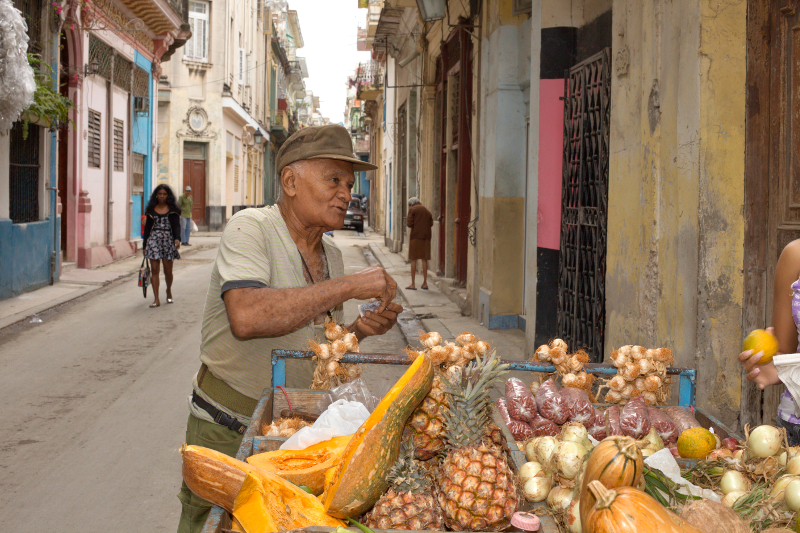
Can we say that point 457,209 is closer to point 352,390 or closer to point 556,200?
point 556,200

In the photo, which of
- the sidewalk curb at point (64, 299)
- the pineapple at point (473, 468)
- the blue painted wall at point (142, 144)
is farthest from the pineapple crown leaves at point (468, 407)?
the blue painted wall at point (142, 144)

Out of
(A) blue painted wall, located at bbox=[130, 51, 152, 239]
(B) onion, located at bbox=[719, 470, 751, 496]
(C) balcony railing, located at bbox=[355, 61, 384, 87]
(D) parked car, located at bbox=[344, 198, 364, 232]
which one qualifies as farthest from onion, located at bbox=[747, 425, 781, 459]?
(D) parked car, located at bbox=[344, 198, 364, 232]

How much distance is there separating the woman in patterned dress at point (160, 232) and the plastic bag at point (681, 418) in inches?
391

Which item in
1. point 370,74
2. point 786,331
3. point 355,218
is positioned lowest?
point 786,331

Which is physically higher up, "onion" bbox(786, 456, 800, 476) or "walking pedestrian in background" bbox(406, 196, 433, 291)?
"walking pedestrian in background" bbox(406, 196, 433, 291)

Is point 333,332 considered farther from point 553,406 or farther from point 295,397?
point 553,406

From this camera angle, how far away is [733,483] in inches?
82.9

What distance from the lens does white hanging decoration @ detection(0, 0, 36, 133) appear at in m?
9.83

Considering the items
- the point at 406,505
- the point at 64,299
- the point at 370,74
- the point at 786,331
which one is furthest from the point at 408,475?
the point at 370,74

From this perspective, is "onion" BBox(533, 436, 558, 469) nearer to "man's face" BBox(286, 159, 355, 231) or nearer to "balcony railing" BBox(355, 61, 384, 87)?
"man's face" BBox(286, 159, 355, 231)

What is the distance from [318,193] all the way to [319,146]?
7.2 inches

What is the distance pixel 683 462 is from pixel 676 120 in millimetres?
3236

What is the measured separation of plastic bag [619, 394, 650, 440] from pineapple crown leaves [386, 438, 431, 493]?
93 cm

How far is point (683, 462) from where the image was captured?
2.34 m
